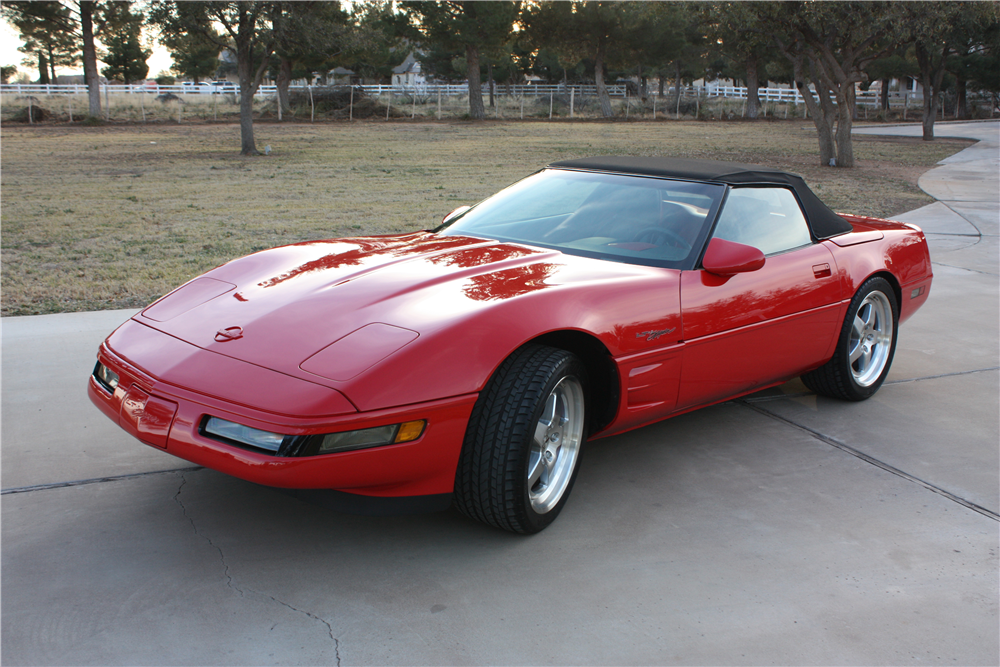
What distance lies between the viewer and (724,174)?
12.2ft

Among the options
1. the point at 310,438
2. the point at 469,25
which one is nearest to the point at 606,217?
the point at 310,438

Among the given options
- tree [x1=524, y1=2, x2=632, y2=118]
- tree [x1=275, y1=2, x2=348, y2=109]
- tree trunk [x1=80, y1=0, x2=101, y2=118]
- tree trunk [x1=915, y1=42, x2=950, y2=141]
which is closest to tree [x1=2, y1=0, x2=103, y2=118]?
tree trunk [x1=80, y1=0, x2=101, y2=118]

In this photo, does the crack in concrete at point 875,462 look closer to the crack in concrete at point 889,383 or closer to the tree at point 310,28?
the crack in concrete at point 889,383

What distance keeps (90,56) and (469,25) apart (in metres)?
16.8

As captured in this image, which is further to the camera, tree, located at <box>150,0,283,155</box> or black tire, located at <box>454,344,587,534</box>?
tree, located at <box>150,0,283,155</box>

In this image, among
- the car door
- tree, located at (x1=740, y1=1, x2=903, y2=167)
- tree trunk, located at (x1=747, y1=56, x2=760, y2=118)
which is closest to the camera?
the car door

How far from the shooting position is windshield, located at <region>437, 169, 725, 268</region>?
341 cm

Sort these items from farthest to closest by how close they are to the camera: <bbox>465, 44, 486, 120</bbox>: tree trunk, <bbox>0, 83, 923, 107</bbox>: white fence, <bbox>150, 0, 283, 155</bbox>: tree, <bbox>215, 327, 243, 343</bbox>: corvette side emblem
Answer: <bbox>0, 83, 923, 107</bbox>: white fence → <bbox>465, 44, 486, 120</bbox>: tree trunk → <bbox>150, 0, 283, 155</bbox>: tree → <bbox>215, 327, 243, 343</bbox>: corvette side emblem

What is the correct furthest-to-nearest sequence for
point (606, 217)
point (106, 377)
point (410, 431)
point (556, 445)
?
point (606, 217) < point (556, 445) < point (106, 377) < point (410, 431)

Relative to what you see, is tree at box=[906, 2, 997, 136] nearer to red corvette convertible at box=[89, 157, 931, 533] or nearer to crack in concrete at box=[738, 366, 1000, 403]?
crack in concrete at box=[738, 366, 1000, 403]

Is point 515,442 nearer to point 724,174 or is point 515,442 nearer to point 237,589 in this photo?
point 237,589

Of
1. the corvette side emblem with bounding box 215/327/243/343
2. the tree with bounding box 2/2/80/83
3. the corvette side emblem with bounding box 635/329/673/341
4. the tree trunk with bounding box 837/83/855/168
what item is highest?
the tree with bounding box 2/2/80/83

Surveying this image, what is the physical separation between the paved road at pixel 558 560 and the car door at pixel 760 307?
0.36 m

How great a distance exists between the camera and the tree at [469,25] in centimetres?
3822
